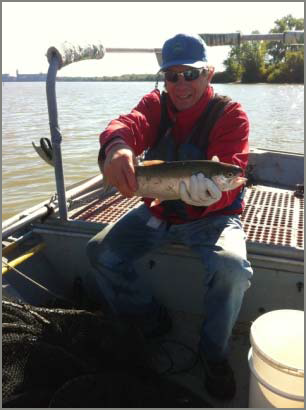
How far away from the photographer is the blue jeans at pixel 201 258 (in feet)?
9.41

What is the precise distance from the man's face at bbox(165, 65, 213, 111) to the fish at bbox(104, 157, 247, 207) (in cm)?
74

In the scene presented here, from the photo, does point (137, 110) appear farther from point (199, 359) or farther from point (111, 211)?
point (199, 359)

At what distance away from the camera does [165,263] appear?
366cm

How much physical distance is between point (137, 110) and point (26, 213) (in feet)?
5.11

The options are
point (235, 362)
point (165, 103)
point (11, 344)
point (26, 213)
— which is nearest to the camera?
point (11, 344)

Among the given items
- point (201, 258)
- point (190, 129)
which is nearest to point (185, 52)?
point (190, 129)

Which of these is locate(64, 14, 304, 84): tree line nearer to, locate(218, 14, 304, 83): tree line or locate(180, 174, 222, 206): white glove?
locate(218, 14, 304, 83): tree line

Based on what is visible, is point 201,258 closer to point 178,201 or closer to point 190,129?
point 178,201

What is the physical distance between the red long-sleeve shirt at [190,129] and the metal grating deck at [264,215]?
1.75 feet

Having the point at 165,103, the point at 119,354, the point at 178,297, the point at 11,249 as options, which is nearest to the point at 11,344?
the point at 119,354

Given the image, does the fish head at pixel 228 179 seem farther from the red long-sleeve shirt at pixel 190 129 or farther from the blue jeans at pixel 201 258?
the blue jeans at pixel 201 258

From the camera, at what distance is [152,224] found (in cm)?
349

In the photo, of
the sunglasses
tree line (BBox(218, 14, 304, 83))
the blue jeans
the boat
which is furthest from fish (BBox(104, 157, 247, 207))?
tree line (BBox(218, 14, 304, 83))

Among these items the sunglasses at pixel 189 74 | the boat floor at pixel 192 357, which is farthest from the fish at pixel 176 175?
the boat floor at pixel 192 357
